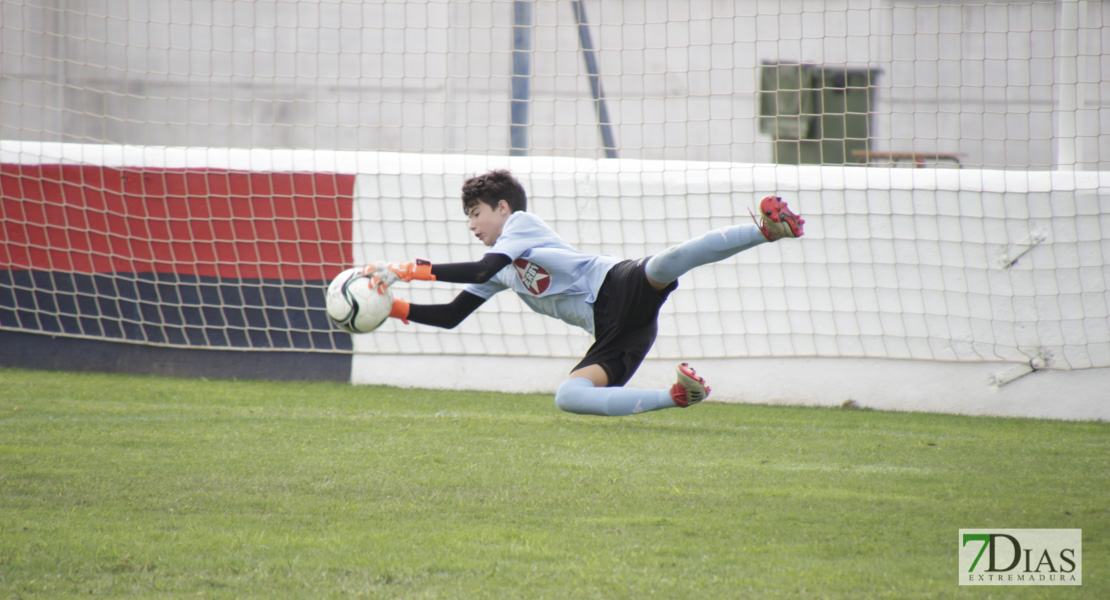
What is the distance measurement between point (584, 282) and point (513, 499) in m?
0.89

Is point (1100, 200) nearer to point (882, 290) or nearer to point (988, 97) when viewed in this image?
point (882, 290)

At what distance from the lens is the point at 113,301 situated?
258 inches

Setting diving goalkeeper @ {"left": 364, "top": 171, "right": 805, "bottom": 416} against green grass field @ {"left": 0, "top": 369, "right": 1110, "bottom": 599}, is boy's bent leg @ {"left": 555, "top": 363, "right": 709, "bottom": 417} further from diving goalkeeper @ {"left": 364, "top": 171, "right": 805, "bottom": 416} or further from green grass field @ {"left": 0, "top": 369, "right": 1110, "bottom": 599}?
green grass field @ {"left": 0, "top": 369, "right": 1110, "bottom": 599}

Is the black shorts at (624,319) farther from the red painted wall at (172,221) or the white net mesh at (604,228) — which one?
the red painted wall at (172,221)

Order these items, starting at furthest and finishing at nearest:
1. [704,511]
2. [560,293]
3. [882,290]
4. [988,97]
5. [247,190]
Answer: [988,97] < [247,190] < [882,290] < [560,293] < [704,511]

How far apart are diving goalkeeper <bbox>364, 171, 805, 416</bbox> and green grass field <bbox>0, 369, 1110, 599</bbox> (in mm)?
401

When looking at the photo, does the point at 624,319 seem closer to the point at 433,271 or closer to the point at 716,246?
the point at 716,246

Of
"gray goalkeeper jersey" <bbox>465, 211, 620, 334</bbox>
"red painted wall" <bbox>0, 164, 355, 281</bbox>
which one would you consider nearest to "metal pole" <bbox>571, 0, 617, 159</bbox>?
"red painted wall" <bbox>0, 164, 355, 281</bbox>

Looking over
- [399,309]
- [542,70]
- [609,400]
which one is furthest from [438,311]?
[542,70]

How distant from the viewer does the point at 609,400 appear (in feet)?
11.1

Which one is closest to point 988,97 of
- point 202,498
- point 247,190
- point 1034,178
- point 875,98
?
point 875,98

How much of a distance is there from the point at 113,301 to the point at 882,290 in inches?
202

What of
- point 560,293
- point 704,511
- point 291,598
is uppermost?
point 560,293

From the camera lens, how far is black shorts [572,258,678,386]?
11.8ft
